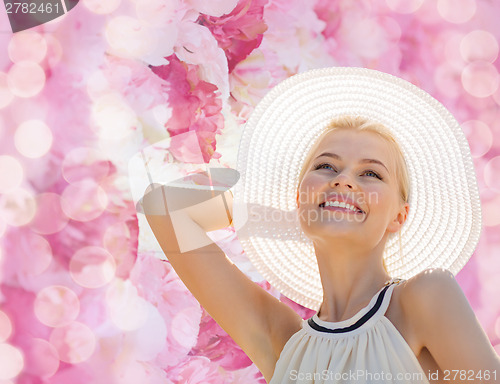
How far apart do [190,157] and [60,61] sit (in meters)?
0.47

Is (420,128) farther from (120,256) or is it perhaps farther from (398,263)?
(120,256)

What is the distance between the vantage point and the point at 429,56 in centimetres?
185

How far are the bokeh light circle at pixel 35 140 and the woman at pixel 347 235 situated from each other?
48 centimetres

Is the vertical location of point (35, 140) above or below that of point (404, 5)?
below

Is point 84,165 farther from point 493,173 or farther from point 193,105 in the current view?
point 493,173

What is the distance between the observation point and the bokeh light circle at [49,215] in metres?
1.74

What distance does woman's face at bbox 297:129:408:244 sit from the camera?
119cm

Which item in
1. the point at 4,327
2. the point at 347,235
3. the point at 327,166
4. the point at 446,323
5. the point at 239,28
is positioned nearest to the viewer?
the point at 446,323

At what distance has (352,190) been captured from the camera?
3.92 feet

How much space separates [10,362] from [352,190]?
3.65ft

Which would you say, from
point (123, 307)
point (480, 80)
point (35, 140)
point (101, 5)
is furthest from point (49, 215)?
point (480, 80)

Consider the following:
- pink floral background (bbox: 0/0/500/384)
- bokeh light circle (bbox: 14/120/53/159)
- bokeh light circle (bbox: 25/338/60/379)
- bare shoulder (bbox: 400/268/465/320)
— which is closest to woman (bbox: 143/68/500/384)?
bare shoulder (bbox: 400/268/465/320)

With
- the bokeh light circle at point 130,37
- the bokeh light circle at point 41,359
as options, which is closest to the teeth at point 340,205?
the bokeh light circle at point 130,37

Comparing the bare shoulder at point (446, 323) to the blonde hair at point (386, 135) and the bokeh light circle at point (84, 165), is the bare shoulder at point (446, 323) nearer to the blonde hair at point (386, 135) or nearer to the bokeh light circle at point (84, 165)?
the blonde hair at point (386, 135)
